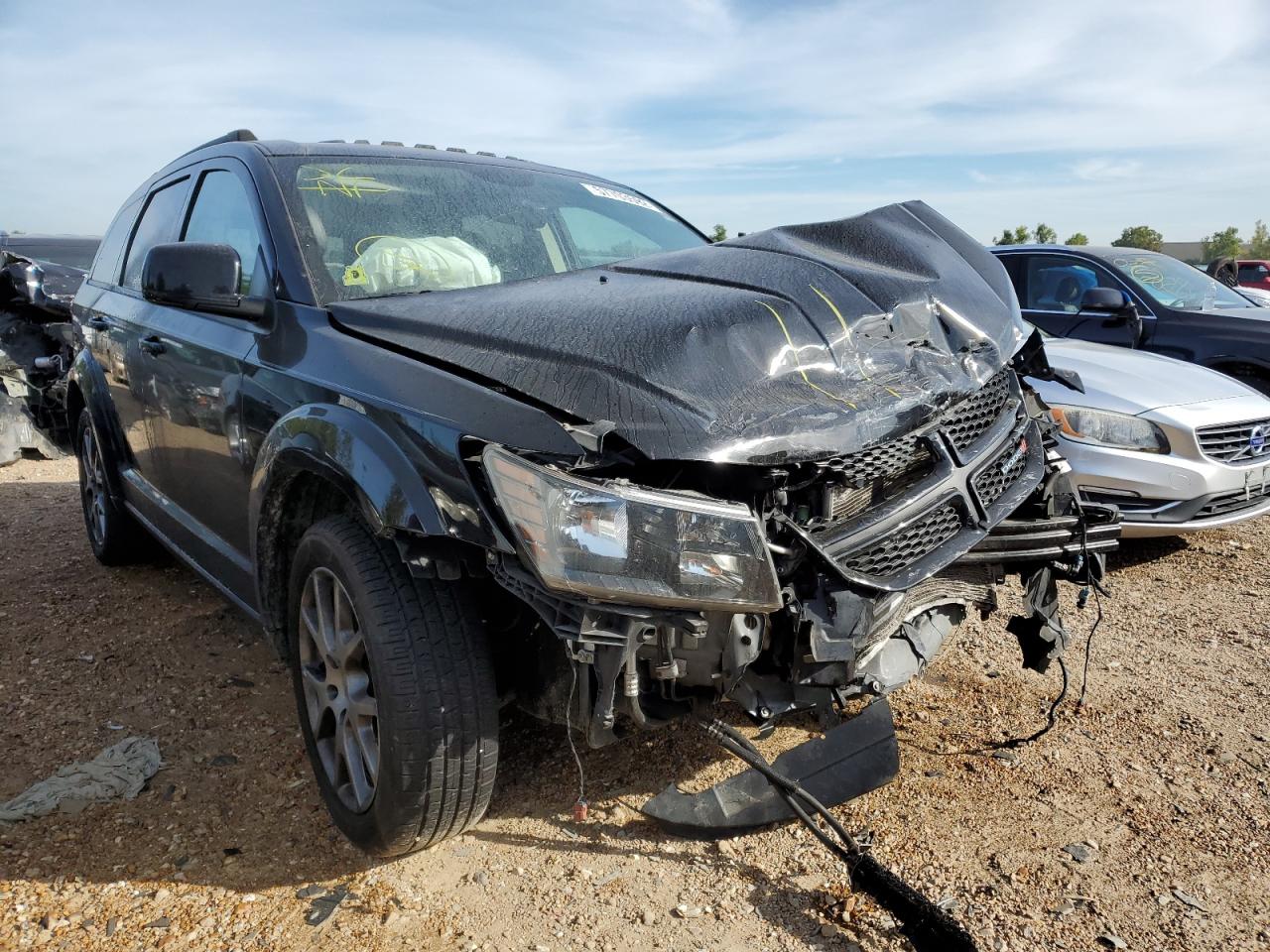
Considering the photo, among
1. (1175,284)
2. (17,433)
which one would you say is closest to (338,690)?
(1175,284)

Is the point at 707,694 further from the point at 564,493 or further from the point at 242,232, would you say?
the point at 242,232

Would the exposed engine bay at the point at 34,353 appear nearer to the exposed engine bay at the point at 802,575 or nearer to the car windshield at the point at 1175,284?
the exposed engine bay at the point at 802,575

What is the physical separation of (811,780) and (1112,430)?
303 cm

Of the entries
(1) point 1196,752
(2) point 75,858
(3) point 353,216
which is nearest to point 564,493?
(3) point 353,216

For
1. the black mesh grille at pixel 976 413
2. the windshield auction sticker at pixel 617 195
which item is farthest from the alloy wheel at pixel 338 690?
the windshield auction sticker at pixel 617 195

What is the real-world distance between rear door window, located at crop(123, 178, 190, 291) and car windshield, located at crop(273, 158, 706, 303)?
1005mm

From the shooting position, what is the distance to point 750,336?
6.95 ft

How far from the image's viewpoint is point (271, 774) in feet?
9.46

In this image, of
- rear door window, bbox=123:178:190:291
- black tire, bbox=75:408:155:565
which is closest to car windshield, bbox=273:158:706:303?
rear door window, bbox=123:178:190:291

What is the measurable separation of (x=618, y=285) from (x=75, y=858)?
80.8 inches

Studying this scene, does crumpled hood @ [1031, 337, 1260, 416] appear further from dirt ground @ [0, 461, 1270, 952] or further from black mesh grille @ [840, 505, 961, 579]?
Answer: black mesh grille @ [840, 505, 961, 579]

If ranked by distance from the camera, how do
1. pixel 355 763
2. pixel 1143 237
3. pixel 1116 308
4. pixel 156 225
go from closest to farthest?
pixel 355 763, pixel 156 225, pixel 1116 308, pixel 1143 237

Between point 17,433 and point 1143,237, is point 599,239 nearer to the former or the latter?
point 17,433

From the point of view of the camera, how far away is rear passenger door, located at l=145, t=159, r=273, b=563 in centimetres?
287
